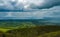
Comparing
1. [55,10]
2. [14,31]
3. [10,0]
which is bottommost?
[14,31]

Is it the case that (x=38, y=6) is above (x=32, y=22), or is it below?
above

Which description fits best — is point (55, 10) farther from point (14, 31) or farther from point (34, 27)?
point (14, 31)

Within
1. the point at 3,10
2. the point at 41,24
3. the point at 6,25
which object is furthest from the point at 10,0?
the point at 41,24

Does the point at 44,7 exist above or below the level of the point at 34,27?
above

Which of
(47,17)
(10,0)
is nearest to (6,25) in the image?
(10,0)

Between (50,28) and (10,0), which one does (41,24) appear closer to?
(50,28)
